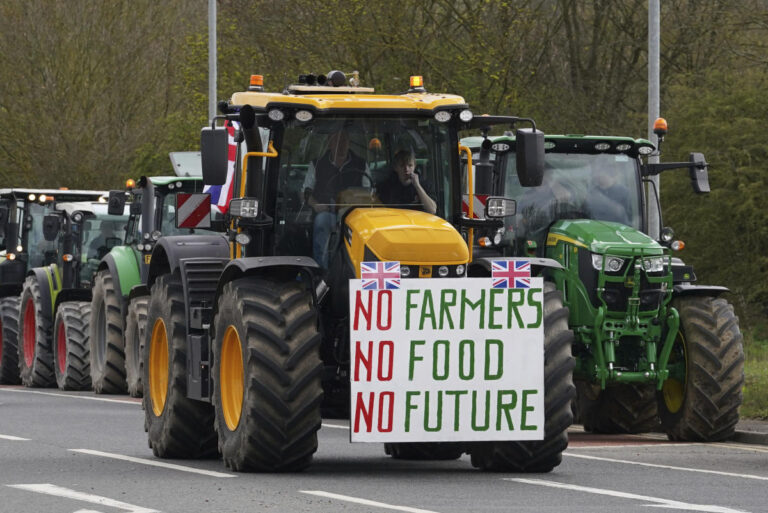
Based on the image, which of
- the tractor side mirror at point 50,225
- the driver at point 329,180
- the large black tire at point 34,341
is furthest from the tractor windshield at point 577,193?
the large black tire at point 34,341

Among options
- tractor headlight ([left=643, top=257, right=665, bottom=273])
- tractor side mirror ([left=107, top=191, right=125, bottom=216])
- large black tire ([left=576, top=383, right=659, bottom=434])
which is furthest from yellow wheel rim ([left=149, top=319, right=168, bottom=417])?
tractor side mirror ([left=107, top=191, right=125, bottom=216])

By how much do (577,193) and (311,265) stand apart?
19.9 feet

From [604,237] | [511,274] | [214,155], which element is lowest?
[511,274]

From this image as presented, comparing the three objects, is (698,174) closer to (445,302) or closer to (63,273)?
(445,302)

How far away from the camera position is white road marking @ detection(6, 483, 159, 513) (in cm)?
1136

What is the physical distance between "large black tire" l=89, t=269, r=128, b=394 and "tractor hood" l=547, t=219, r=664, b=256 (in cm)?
900

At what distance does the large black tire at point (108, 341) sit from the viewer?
26.2m

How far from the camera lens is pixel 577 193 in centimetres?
1906

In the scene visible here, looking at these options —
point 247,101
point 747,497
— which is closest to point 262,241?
point 247,101

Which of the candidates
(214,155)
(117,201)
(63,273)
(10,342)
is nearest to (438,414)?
(214,155)

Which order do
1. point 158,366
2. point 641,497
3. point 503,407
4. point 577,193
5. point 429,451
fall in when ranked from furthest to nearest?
1. point 577,193
2. point 158,366
3. point 429,451
4. point 503,407
5. point 641,497

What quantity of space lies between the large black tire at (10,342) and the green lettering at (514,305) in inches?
711

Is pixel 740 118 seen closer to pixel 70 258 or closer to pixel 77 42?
pixel 70 258

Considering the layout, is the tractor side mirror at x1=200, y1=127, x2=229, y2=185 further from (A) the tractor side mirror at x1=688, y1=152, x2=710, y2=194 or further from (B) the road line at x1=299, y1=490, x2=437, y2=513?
(A) the tractor side mirror at x1=688, y1=152, x2=710, y2=194
